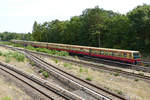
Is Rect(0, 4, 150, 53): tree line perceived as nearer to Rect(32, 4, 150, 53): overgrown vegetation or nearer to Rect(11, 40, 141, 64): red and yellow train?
Rect(32, 4, 150, 53): overgrown vegetation

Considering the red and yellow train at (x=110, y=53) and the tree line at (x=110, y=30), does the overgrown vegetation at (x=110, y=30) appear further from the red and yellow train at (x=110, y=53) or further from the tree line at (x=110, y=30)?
the red and yellow train at (x=110, y=53)

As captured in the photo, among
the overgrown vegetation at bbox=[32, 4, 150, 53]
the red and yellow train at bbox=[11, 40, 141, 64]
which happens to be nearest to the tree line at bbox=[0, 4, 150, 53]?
the overgrown vegetation at bbox=[32, 4, 150, 53]

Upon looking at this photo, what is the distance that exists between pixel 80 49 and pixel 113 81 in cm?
1575

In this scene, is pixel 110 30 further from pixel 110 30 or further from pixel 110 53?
pixel 110 53

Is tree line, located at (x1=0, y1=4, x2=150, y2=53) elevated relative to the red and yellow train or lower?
elevated

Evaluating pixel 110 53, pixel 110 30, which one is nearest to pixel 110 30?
pixel 110 30

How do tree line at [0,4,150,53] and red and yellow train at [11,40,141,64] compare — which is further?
tree line at [0,4,150,53]

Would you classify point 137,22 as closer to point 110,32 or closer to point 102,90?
point 110,32

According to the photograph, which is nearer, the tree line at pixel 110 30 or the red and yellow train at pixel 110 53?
the red and yellow train at pixel 110 53

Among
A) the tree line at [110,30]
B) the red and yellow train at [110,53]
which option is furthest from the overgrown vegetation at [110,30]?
the red and yellow train at [110,53]

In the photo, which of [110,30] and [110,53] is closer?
[110,53]

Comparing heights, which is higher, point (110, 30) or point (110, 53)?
point (110, 30)

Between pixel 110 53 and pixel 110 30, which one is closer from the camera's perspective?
pixel 110 53

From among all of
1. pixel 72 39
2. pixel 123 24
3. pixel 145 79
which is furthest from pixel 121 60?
pixel 72 39
